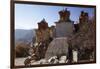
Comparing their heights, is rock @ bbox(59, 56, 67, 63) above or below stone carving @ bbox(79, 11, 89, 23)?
below

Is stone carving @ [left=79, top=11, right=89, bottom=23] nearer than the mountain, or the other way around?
the mountain

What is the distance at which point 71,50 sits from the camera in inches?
90.0

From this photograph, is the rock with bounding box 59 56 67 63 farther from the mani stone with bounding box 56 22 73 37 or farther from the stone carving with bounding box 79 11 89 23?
the stone carving with bounding box 79 11 89 23

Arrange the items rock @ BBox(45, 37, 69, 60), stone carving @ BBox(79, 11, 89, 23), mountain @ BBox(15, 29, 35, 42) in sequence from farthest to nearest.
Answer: stone carving @ BBox(79, 11, 89, 23) < rock @ BBox(45, 37, 69, 60) < mountain @ BBox(15, 29, 35, 42)

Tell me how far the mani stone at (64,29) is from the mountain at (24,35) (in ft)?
0.98

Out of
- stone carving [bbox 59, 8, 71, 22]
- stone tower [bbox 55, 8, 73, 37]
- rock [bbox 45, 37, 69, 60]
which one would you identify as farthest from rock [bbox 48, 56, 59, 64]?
stone carving [bbox 59, 8, 71, 22]

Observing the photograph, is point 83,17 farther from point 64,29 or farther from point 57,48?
point 57,48

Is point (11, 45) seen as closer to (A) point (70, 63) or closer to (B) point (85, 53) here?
(A) point (70, 63)

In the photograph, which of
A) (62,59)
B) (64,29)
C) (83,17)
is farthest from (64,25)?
(62,59)

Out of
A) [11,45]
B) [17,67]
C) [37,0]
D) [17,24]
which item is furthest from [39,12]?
[17,67]

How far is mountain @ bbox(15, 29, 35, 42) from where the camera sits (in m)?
2.10

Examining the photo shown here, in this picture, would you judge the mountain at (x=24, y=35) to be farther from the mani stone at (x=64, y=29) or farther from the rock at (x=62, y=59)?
the rock at (x=62, y=59)

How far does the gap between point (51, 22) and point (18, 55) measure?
1.73 ft

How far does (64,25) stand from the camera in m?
2.27
